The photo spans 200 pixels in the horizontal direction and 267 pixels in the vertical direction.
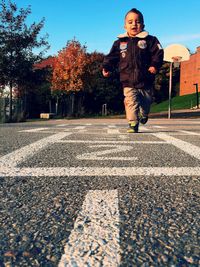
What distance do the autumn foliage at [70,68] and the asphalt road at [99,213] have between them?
2699 centimetres

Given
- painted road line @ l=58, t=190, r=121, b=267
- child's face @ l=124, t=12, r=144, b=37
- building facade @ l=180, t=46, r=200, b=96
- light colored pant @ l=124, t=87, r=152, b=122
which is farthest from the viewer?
building facade @ l=180, t=46, r=200, b=96

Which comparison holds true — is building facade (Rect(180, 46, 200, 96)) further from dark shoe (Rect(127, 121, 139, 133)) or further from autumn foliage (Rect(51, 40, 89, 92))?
dark shoe (Rect(127, 121, 139, 133))

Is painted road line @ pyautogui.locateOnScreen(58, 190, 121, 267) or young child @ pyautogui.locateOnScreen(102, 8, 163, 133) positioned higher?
young child @ pyautogui.locateOnScreen(102, 8, 163, 133)

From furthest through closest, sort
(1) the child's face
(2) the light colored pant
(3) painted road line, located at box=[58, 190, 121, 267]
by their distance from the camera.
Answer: (2) the light colored pant → (1) the child's face → (3) painted road line, located at box=[58, 190, 121, 267]

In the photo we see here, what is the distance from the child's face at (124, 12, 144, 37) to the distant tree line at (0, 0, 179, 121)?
10.7 meters

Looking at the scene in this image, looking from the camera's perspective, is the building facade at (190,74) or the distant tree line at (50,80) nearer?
the distant tree line at (50,80)

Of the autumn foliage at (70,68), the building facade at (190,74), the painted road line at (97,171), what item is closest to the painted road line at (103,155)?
the painted road line at (97,171)

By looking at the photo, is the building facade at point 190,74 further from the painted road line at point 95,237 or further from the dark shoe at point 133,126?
the painted road line at point 95,237

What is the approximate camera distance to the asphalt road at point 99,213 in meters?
0.94

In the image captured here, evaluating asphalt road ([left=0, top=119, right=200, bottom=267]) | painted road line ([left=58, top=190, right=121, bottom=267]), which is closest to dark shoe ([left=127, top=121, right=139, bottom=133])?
asphalt road ([left=0, top=119, right=200, bottom=267])

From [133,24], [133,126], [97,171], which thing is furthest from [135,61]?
[97,171]

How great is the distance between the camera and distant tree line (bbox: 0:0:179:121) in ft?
58.0

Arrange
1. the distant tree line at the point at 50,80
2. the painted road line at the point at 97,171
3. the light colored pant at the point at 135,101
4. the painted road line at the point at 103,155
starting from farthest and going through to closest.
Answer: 1. the distant tree line at the point at 50,80
2. the light colored pant at the point at 135,101
3. the painted road line at the point at 103,155
4. the painted road line at the point at 97,171

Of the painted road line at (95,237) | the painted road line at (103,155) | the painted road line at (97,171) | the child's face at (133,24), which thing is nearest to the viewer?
the painted road line at (95,237)
